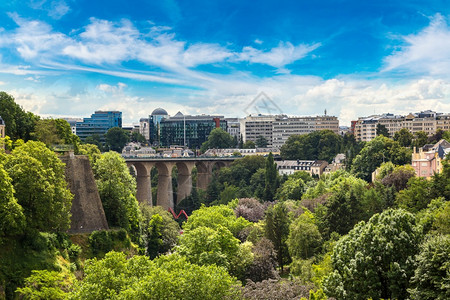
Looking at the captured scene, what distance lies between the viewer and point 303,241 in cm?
4622

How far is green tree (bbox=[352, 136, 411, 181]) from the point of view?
85688 mm

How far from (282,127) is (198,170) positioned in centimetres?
7886

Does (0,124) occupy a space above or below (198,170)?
above

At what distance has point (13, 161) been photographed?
41.3 metres

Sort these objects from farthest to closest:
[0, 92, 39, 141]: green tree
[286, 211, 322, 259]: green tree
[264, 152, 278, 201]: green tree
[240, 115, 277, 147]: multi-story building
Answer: [240, 115, 277, 147]: multi-story building → [264, 152, 278, 201]: green tree → [0, 92, 39, 141]: green tree → [286, 211, 322, 259]: green tree

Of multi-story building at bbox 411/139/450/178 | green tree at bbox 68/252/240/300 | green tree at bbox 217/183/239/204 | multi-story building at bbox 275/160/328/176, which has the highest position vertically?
multi-story building at bbox 411/139/450/178

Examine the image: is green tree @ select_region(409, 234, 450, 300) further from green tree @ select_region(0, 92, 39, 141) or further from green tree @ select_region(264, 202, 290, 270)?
green tree @ select_region(0, 92, 39, 141)

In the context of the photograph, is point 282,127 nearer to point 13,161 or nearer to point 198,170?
point 198,170

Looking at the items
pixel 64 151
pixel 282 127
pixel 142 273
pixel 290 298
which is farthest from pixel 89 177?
pixel 282 127

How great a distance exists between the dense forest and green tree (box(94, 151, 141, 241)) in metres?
0.10

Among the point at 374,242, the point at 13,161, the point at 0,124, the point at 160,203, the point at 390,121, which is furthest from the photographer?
the point at 390,121

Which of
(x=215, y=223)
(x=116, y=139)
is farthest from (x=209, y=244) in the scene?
(x=116, y=139)

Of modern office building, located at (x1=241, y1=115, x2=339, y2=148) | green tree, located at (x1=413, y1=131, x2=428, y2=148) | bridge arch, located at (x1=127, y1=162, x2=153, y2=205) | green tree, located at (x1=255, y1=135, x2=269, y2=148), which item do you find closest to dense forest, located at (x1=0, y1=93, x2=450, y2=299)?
green tree, located at (x1=413, y1=131, x2=428, y2=148)

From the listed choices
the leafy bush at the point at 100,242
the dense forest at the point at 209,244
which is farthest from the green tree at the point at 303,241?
→ the leafy bush at the point at 100,242
